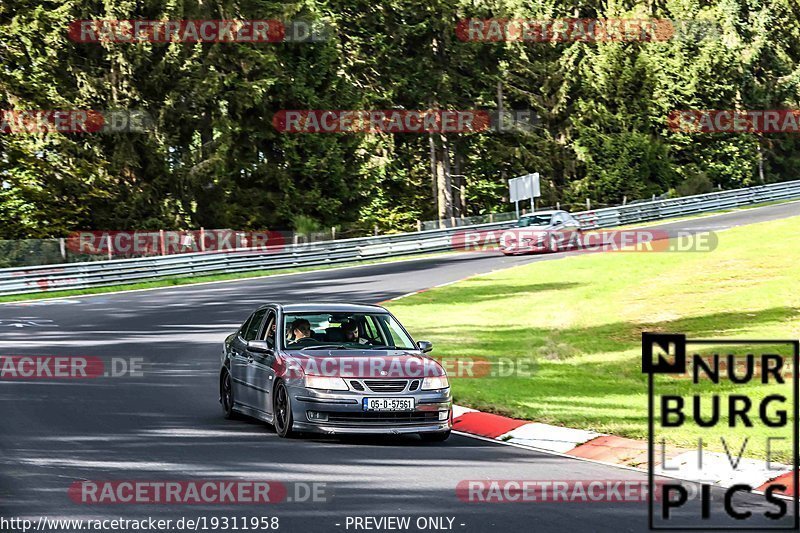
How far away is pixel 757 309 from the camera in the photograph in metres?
23.2

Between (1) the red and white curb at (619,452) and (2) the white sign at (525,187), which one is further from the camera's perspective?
(2) the white sign at (525,187)

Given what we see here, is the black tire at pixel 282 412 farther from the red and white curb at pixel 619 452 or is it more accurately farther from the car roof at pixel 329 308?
the red and white curb at pixel 619 452

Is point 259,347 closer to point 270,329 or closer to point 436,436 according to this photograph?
point 270,329

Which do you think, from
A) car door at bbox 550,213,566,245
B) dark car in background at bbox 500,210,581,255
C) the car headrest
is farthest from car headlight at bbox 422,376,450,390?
car door at bbox 550,213,566,245

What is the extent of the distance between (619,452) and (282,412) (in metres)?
3.56

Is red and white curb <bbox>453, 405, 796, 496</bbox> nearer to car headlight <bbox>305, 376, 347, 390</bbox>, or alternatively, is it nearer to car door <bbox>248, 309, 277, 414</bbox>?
car headlight <bbox>305, 376, 347, 390</bbox>

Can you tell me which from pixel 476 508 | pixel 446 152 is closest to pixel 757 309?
pixel 476 508

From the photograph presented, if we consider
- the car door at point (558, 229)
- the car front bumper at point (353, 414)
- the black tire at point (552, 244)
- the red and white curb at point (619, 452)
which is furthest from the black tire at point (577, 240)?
the car front bumper at point (353, 414)

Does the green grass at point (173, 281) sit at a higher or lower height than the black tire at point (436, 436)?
higher

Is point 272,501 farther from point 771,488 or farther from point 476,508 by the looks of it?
point 771,488

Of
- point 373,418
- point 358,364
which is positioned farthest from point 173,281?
point 373,418

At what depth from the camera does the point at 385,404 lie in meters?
12.3

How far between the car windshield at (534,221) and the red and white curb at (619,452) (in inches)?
1159

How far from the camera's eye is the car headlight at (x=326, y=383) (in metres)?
12.4
